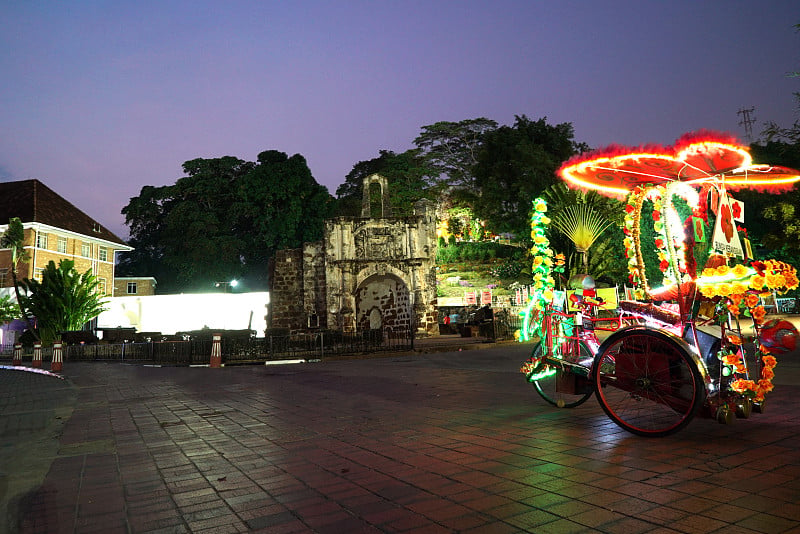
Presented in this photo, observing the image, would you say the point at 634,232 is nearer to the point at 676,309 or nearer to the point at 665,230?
the point at 665,230

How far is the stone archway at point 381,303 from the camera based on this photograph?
28.9 metres

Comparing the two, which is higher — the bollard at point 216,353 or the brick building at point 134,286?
the brick building at point 134,286

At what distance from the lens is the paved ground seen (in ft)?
9.98

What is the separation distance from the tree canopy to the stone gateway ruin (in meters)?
15.9

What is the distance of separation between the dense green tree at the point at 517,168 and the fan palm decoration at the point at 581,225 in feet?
16.3

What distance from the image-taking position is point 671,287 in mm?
5387

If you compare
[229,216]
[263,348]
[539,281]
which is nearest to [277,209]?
[229,216]

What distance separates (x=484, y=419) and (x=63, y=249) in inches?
1614

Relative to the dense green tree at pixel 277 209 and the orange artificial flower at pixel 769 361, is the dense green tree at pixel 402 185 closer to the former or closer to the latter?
the dense green tree at pixel 277 209

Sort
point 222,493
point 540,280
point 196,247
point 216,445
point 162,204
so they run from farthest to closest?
point 162,204 < point 196,247 < point 540,280 < point 216,445 < point 222,493

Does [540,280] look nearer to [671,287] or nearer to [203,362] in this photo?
[671,287]

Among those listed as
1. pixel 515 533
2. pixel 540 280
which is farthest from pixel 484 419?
pixel 515 533

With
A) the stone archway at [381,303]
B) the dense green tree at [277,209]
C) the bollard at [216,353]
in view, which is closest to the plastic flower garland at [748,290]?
the bollard at [216,353]

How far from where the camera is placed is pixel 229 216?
44.6 meters
